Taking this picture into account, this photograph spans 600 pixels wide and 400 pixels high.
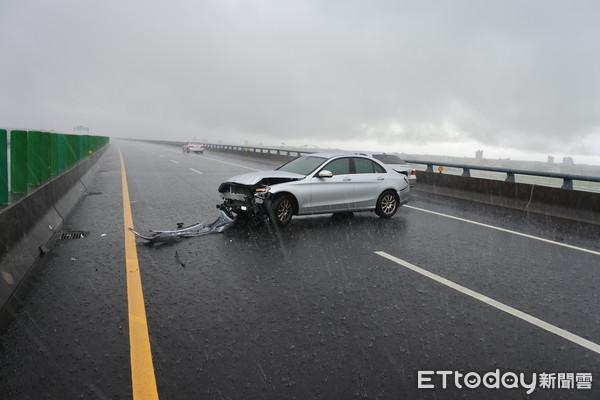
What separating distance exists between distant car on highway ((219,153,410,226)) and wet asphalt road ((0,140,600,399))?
0.78 meters

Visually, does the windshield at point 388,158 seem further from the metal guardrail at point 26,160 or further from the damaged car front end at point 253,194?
the metal guardrail at point 26,160

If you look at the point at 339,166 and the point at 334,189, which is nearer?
the point at 334,189

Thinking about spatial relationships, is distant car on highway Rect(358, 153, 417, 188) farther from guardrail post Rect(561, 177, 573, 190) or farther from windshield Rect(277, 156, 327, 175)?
windshield Rect(277, 156, 327, 175)

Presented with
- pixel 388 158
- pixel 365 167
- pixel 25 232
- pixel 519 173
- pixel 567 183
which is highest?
pixel 388 158

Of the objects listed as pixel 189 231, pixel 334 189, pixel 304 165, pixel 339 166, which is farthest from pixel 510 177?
pixel 189 231

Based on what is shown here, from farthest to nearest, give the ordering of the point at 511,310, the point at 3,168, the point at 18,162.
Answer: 1. the point at 18,162
2. the point at 3,168
3. the point at 511,310

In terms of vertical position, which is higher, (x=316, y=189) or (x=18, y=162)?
(x=18, y=162)

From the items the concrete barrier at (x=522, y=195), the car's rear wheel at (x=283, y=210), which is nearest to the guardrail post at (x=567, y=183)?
the concrete barrier at (x=522, y=195)

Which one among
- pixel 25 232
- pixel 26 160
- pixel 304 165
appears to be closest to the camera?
Answer: pixel 25 232

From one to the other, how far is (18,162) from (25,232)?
6.16 ft

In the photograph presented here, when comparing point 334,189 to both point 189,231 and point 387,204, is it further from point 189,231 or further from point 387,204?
point 189,231

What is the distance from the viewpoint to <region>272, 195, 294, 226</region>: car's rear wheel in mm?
9148

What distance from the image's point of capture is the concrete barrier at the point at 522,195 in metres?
12.0

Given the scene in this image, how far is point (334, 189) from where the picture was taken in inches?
392
